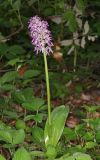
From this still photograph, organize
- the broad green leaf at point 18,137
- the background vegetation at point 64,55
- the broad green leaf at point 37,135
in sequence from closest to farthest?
the broad green leaf at point 18,137
the broad green leaf at point 37,135
the background vegetation at point 64,55

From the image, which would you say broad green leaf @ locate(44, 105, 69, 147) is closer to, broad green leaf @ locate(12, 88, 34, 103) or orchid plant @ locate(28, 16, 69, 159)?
orchid plant @ locate(28, 16, 69, 159)

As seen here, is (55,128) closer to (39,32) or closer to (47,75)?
(47,75)

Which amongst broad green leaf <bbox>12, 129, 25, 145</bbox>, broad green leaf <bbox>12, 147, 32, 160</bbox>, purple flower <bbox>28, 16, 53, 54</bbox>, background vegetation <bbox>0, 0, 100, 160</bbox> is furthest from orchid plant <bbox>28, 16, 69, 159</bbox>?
background vegetation <bbox>0, 0, 100, 160</bbox>

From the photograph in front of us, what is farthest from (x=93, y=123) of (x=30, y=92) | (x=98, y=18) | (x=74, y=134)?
(x=98, y=18)

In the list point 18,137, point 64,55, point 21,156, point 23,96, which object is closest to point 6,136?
point 18,137

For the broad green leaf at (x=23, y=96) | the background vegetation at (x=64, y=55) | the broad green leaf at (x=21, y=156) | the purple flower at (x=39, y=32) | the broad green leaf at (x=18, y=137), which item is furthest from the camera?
the background vegetation at (x=64, y=55)

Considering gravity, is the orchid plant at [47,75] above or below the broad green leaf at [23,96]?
above

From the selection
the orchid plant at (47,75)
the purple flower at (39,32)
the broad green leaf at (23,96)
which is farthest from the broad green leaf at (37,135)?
the purple flower at (39,32)

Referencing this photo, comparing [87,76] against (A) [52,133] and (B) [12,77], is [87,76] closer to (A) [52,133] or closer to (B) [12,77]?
(B) [12,77]

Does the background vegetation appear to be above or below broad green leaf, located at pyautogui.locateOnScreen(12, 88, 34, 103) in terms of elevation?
below

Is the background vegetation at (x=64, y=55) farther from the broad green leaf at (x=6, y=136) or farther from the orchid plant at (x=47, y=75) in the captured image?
the broad green leaf at (x=6, y=136)
